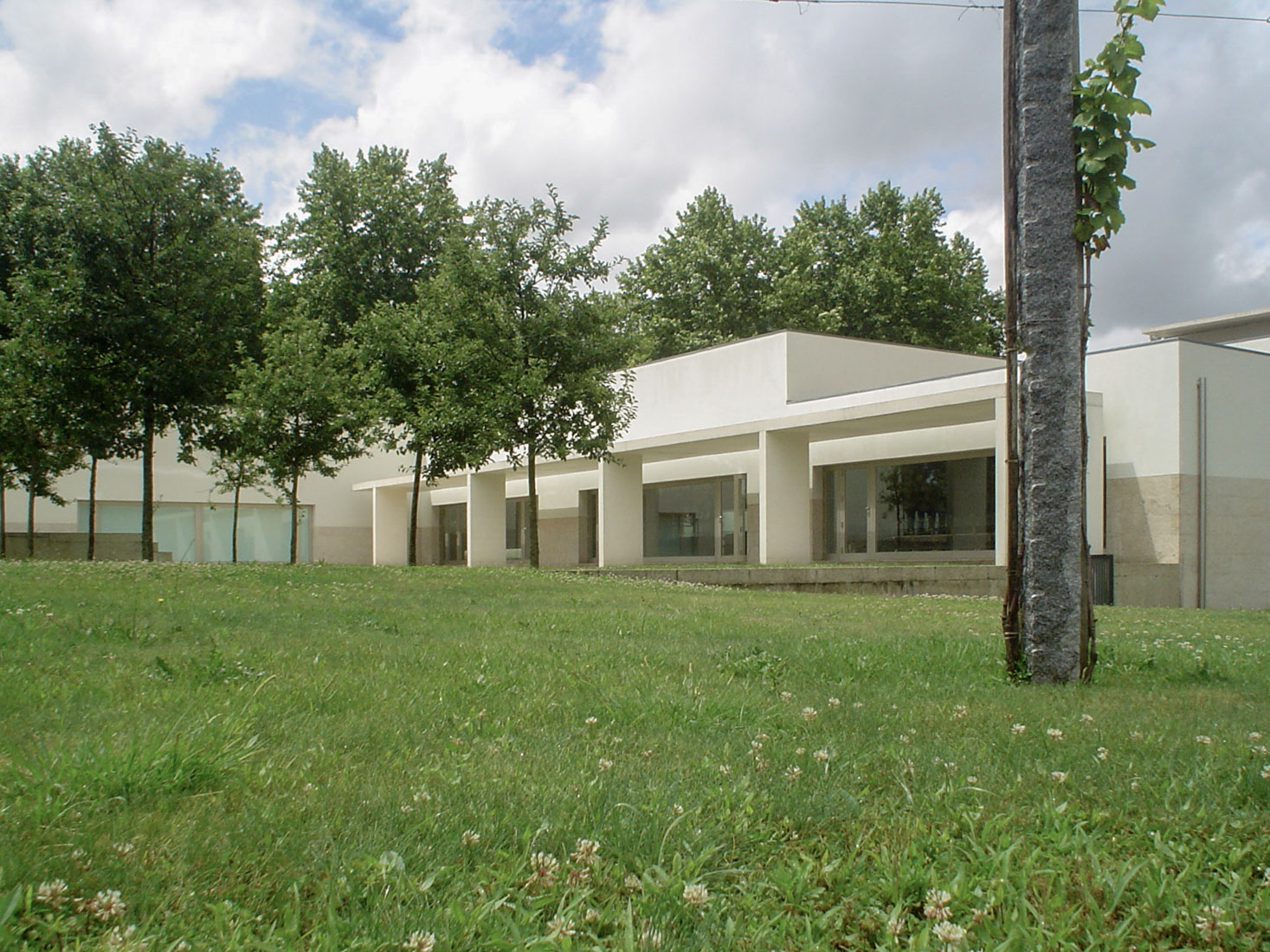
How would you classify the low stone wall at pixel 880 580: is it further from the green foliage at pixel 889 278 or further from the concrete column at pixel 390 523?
the concrete column at pixel 390 523

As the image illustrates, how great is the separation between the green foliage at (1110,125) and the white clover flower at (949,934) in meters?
5.03

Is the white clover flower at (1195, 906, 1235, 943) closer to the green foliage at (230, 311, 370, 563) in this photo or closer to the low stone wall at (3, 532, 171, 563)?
the green foliage at (230, 311, 370, 563)

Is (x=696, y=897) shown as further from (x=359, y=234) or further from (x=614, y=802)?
(x=359, y=234)

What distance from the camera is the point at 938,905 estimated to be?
2869mm

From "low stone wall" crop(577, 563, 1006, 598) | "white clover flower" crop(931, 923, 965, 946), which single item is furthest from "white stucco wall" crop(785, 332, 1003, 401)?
"white clover flower" crop(931, 923, 965, 946)

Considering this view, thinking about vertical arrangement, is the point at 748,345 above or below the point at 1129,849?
above

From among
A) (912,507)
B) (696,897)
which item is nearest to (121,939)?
(696,897)

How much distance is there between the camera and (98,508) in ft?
140

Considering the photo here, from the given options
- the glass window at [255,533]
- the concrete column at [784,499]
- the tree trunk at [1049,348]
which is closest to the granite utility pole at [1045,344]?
the tree trunk at [1049,348]

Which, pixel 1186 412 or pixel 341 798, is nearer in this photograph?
pixel 341 798

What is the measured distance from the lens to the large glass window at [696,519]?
33.8 m

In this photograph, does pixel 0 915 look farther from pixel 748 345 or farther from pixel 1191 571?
pixel 748 345

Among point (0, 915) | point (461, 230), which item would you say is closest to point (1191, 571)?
point (461, 230)

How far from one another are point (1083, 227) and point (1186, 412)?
61.8 feet
